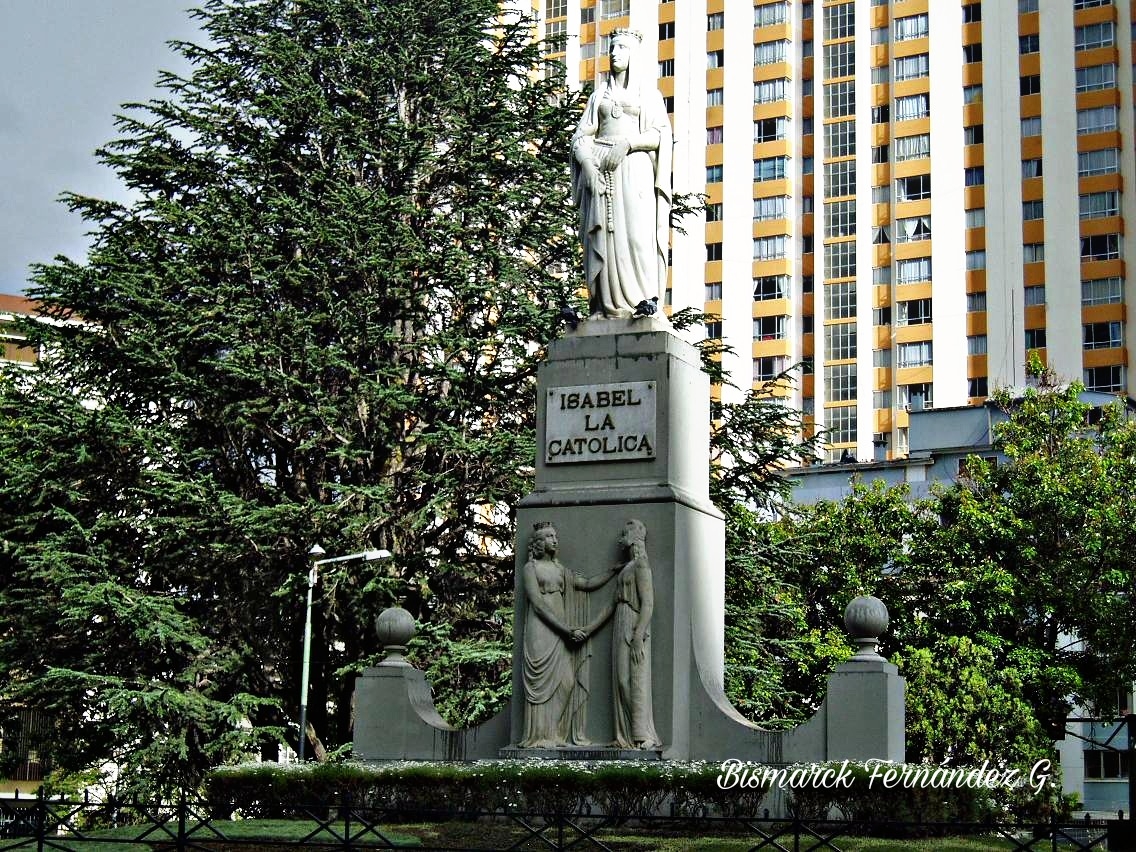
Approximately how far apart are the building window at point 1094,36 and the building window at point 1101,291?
11.5 metres

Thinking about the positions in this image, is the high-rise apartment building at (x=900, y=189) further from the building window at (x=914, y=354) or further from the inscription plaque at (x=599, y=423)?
the inscription plaque at (x=599, y=423)

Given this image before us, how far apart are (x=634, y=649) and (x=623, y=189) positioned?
208 inches

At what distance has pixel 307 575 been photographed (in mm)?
33344

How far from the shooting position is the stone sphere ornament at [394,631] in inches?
771

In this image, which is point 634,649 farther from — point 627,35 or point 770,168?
point 770,168

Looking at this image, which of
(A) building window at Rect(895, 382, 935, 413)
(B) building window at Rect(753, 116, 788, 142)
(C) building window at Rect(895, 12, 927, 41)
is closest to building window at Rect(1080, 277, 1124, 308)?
(A) building window at Rect(895, 382, 935, 413)

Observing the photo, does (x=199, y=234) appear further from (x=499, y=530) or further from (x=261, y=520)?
(x=499, y=530)

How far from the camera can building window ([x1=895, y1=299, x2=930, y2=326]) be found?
275ft

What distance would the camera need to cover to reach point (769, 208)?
88.5 meters

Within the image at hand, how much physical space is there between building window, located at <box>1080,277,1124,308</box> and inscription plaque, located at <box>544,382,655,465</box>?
66.1 meters

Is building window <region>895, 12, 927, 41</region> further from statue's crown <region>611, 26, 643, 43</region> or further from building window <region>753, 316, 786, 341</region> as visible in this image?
statue's crown <region>611, 26, 643, 43</region>

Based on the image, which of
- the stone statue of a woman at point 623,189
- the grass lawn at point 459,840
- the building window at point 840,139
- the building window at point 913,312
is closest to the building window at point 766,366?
the building window at point 913,312

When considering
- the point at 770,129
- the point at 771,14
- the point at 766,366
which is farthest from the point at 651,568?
the point at 771,14

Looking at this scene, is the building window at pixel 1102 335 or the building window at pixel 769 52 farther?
the building window at pixel 769 52
